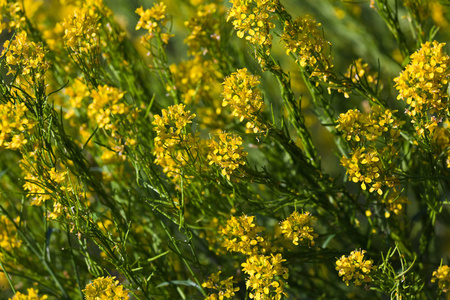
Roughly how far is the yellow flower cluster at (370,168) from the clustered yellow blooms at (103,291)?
0.76 meters

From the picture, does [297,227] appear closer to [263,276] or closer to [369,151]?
[263,276]

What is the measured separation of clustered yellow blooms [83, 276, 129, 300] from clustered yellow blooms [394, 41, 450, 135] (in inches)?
39.3

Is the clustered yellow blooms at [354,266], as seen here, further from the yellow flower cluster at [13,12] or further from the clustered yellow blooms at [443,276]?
the yellow flower cluster at [13,12]

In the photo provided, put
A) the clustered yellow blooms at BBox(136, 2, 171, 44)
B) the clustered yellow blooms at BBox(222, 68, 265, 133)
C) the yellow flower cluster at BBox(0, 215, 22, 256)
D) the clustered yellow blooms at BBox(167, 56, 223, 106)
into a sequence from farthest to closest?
the clustered yellow blooms at BBox(167, 56, 223, 106) < the yellow flower cluster at BBox(0, 215, 22, 256) < the clustered yellow blooms at BBox(136, 2, 171, 44) < the clustered yellow blooms at BBox(222, 68, 265, 133)

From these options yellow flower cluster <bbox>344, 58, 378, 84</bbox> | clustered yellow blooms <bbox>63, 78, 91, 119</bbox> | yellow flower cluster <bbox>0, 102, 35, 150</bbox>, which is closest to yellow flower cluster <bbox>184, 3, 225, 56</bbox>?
clustered yellow blooms <bbox>63, 78, 91, 119</bbox>

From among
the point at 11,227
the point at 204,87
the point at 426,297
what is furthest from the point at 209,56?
the point at 426,297

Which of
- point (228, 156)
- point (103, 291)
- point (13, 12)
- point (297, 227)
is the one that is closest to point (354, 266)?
point (297, 227)

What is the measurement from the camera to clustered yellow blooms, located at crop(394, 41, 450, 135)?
140 cm

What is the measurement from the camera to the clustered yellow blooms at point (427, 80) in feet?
4.61

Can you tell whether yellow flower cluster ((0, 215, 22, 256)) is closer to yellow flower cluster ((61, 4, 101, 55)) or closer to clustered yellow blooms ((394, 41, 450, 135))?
yellow flower cluster ((61, 4, 101, 55))

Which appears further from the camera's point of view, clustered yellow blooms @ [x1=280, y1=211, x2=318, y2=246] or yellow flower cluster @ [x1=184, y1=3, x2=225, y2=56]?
yellow flower cluster @ [x1=184, y1=3, x2=225, y2=56]

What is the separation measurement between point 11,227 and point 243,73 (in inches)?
51.7

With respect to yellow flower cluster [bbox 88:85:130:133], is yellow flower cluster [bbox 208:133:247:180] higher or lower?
lower

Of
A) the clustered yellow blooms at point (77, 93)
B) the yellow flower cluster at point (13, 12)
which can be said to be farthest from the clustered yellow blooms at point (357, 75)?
the yellow flower cluster at point (13, 12)
